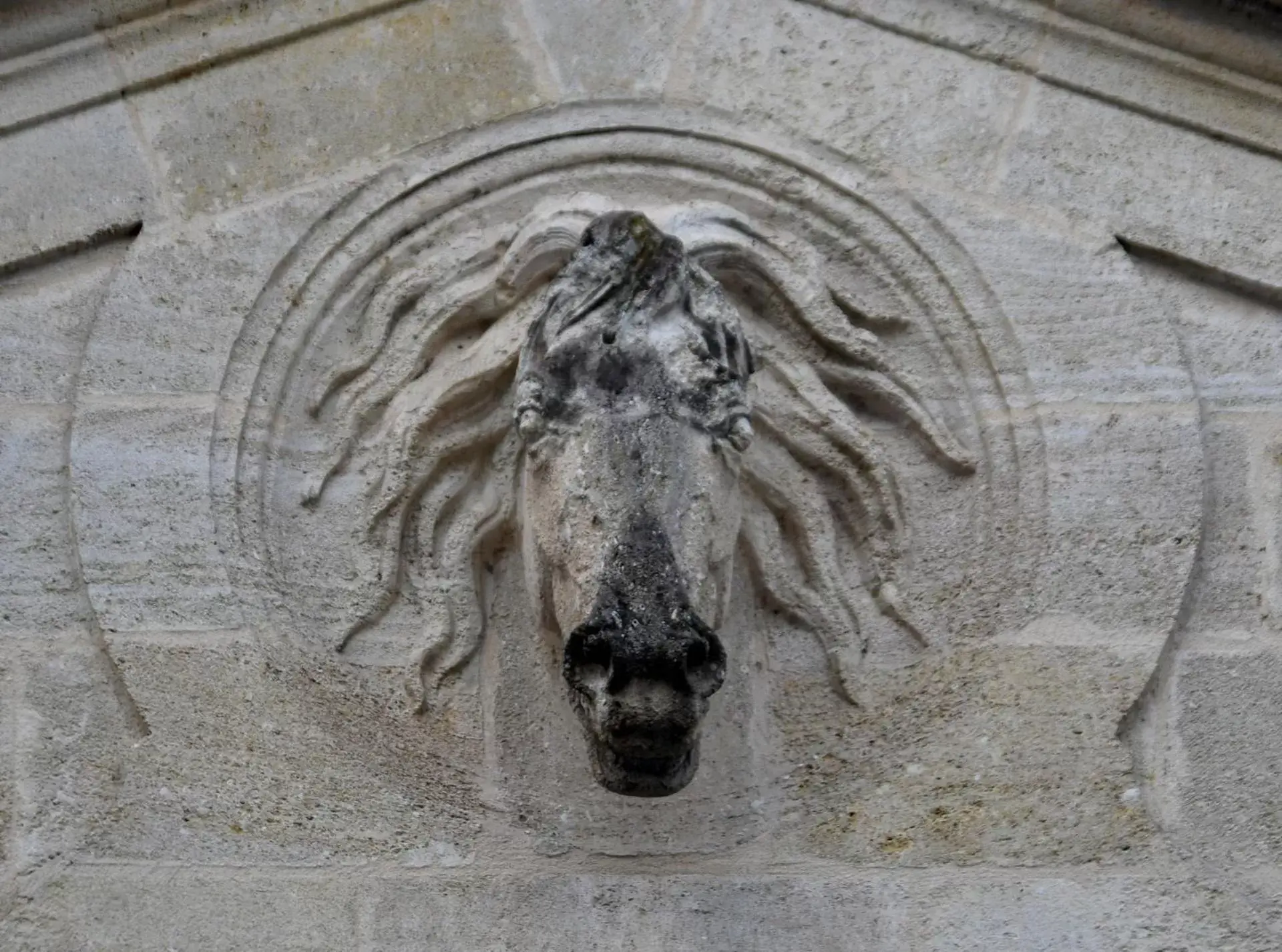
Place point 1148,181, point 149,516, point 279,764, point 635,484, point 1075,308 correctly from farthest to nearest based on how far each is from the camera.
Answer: point 1148,181 → point 1075,308 → point 149,516 → point 279,764 → point 635,484

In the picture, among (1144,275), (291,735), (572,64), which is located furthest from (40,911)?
(1144,275)

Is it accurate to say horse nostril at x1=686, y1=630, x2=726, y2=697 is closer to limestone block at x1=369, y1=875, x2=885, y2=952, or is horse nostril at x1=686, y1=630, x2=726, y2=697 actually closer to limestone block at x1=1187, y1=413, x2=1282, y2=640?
limestone block at x1=369, y1=875, x2=885, y2=952

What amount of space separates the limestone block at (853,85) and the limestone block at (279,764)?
1275mm

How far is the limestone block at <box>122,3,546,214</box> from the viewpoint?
3857mm

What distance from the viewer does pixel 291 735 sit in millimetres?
3389

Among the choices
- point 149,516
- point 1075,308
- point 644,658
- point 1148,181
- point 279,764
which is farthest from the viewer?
point 1148,181

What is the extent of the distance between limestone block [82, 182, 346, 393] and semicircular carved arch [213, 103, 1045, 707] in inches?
1.7

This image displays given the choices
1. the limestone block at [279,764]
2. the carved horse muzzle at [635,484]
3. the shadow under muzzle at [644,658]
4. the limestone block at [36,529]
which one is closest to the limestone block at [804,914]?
the limestone block at [279,764]

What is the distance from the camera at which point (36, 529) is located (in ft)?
11.7

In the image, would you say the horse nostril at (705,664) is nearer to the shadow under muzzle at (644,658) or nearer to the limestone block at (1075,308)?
the shadow under muzzle at (644,658)

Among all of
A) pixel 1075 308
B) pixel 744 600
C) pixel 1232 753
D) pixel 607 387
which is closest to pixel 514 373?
pixel 607 387

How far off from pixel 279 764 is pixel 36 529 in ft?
2.05

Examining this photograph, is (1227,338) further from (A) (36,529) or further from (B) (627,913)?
(A) (36,529)

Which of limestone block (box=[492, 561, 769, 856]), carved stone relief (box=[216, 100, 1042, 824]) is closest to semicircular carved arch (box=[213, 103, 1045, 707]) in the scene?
carved stone relief (box=[216, 100, 1042, 824])
